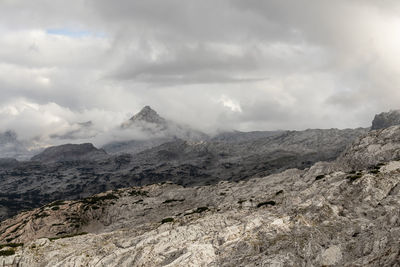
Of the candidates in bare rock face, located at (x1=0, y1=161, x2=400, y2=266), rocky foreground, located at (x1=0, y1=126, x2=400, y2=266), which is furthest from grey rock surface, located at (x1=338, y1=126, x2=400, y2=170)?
rocky foreground, located at (x1=0, y1=126, x2=400, y2=266)

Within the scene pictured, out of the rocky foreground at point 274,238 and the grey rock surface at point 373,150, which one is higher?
the grey rock surface at point 373,150

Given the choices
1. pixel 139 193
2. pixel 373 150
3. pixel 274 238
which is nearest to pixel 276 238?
pixel 274 238

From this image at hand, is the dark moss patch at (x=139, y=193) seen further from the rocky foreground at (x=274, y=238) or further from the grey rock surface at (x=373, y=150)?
the grey rock surface at (x=373, y=150)

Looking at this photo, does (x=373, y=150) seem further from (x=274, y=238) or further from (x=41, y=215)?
(x=41, y=215)

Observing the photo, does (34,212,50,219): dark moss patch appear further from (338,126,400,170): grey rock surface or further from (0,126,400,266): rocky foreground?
(338,126,400,170): grey rock surface

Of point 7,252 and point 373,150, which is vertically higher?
point 373,150

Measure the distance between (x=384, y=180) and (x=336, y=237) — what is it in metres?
32.9

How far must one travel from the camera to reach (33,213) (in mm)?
179625

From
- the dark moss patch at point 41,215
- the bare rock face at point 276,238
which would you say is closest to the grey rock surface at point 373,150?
the bare rock face at point 276,238

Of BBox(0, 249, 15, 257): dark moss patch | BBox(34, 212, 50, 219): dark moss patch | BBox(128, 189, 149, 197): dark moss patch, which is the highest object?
BBox(0, 249, 15, 257): dark moss patch

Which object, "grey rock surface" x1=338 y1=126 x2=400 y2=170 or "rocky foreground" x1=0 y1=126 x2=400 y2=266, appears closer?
"rocky foreground" x1=0 y1=126 x2=400 y2=266

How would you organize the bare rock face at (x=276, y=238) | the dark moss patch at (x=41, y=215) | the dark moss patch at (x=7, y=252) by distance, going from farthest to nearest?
the dark moss patch at (x=41, y=215), the dark moss patch at (x=7, y=252), the bare rock face at (x=276, y=238)

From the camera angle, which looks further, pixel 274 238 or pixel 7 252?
pixel 7 252

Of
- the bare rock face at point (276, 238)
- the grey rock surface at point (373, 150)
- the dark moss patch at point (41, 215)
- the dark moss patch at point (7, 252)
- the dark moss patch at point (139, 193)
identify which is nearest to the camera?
the bare rock face at point (276, 238)
